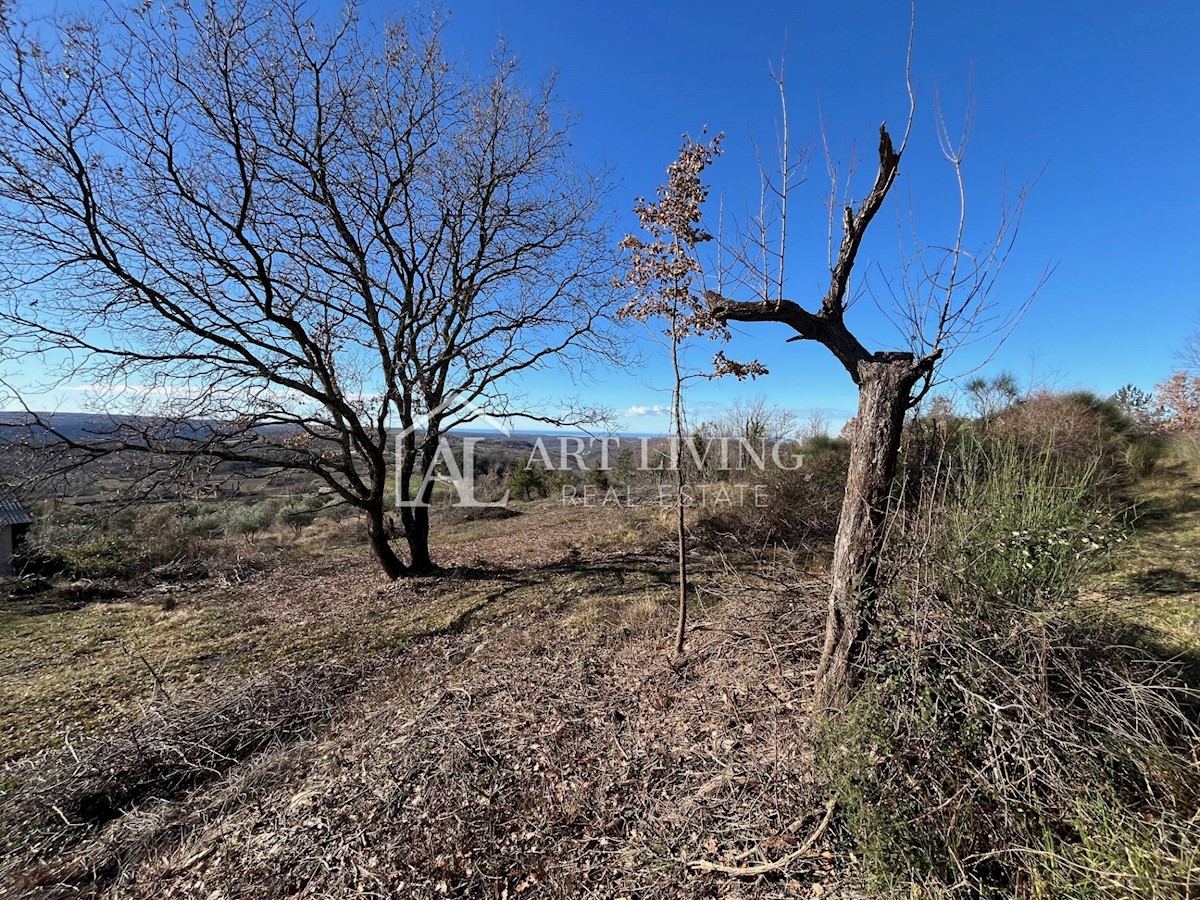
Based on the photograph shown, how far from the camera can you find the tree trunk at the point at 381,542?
595 cm

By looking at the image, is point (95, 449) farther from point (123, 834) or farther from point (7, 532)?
point (7, 532)

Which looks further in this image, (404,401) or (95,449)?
(404,401)

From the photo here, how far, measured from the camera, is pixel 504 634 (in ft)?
14.5

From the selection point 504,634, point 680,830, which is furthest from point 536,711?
point 504,634

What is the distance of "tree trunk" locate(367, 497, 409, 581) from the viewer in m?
5.95

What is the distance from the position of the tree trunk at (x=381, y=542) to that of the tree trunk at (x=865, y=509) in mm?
5449

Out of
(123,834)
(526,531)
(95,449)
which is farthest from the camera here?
(526,531)

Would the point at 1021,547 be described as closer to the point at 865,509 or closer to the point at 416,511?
the point at 865,509

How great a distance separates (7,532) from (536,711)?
1317 cm

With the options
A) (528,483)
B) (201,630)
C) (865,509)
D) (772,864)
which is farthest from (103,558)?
(865,509)

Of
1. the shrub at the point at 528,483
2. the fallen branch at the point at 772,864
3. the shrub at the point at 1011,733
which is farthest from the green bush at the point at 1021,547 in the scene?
the shrub at the point at 528,483

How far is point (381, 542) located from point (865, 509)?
19.4ft

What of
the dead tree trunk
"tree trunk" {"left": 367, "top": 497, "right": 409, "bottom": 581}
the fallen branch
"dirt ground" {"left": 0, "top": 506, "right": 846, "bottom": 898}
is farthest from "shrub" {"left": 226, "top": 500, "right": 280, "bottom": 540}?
the dead tree trunk

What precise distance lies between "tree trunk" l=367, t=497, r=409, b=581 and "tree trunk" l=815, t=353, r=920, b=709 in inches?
215
